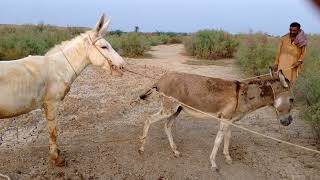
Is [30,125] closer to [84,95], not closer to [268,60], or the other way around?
[84,95]

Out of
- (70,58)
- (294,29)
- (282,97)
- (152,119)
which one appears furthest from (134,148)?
(294,29)

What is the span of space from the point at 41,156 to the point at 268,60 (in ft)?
33.7

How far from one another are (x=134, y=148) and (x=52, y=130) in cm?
148

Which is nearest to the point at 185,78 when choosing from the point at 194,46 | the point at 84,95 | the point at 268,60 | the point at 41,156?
the point at 41,156

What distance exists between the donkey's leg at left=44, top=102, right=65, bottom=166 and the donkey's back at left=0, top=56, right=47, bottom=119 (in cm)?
13

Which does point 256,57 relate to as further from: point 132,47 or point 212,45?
point 132,47

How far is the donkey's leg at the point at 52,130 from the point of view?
557 centimetres

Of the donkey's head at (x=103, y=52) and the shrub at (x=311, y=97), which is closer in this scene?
the donkey's head at (x=103, y=52)

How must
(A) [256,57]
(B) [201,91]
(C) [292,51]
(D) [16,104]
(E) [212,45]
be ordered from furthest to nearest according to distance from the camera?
(E) [212,45] → (A) [256,57] → (C) [292,51] → (B) [201,91] → (D) [16,104]

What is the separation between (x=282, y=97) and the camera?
6.12 m

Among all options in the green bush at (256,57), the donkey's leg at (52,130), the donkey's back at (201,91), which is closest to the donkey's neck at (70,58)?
the donkey's leg at (52,130)

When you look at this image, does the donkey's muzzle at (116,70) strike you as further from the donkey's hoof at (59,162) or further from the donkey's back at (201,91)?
the donkey's hoof at (59,162)

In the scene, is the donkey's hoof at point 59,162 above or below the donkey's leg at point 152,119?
below

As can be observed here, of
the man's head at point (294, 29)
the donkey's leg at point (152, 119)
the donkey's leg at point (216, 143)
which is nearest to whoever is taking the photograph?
the donkey's leg at point (216, 143)
